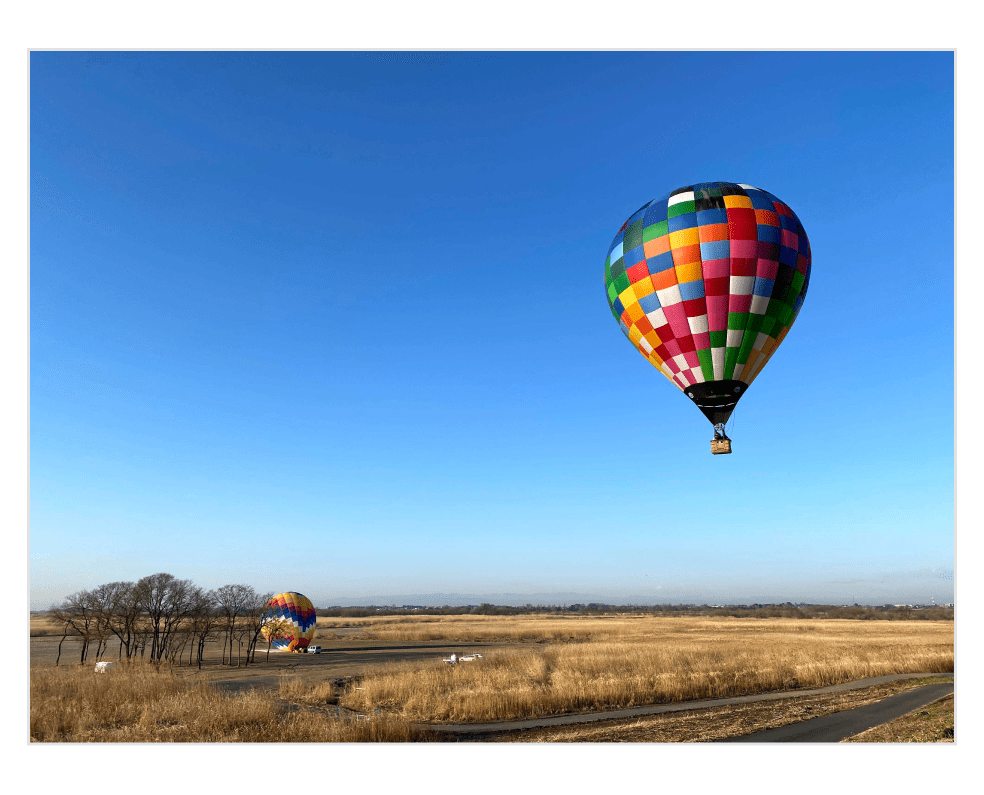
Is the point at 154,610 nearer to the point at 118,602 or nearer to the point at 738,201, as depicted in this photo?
the point at 118,602

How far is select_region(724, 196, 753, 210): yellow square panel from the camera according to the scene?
1702 centimetres

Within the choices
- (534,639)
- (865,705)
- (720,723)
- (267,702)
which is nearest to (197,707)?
(267,702)

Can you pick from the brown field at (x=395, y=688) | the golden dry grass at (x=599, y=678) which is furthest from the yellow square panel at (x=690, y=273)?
the golden dry grass at (x=599, y=678)

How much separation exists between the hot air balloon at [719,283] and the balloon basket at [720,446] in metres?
0.03

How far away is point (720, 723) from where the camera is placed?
17.8 m

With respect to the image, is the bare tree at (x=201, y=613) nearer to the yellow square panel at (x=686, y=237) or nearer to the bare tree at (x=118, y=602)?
the bare tree at (x=118, y=602)

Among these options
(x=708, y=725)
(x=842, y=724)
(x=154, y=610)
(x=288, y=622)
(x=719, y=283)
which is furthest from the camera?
(x=288, y=622)

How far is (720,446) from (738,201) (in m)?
7.40

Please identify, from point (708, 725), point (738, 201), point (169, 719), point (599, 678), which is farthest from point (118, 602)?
point (738, 201)

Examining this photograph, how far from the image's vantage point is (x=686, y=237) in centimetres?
1705

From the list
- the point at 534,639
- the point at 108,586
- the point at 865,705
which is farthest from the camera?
the point at 534,639

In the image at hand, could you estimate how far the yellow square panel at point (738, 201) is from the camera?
1702 cm

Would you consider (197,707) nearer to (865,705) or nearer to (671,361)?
(671,361)

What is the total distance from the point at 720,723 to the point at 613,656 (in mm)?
17368
